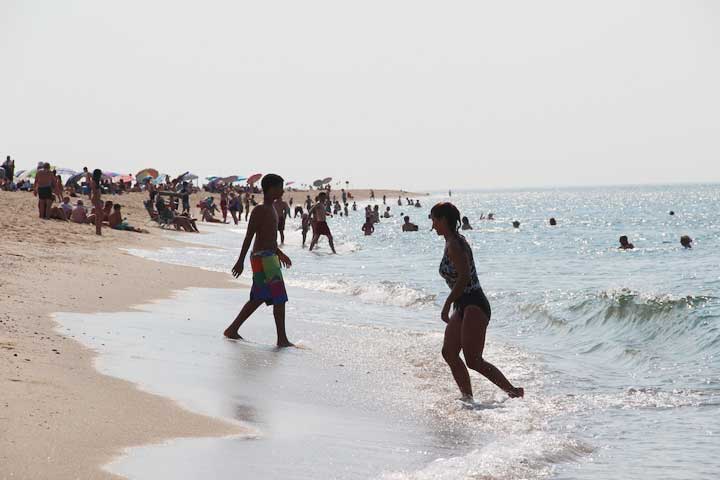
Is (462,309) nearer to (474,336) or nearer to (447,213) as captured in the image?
(474,336)

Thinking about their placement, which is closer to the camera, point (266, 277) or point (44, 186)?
point (266, 277)

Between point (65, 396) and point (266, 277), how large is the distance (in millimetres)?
3675

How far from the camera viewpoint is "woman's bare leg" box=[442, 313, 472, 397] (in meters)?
6.72

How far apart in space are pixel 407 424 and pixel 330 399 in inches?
31.0

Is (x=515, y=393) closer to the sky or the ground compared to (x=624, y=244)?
closer to the ground

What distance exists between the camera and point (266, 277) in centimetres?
871

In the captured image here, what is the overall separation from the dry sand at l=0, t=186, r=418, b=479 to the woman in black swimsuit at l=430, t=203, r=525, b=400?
2.15 meters

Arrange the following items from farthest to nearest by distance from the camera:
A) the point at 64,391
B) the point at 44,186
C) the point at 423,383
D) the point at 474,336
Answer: the point at 44,186 → the point at 423,383 → the point at 474,336 → the point at 64,391

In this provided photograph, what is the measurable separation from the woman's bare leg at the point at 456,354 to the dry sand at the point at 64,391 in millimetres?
2141

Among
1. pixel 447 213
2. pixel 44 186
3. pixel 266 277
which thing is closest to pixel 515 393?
pixel 447 213

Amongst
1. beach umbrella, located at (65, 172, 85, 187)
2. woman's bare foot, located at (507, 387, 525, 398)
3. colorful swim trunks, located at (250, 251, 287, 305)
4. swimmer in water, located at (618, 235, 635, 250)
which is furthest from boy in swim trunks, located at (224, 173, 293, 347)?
beach umbrella, located at (65, 172, 85, 187)

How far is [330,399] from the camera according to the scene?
6.43 m

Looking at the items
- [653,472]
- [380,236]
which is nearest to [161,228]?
[380,236]

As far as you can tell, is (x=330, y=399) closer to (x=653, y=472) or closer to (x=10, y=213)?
(x=653, y=472)
